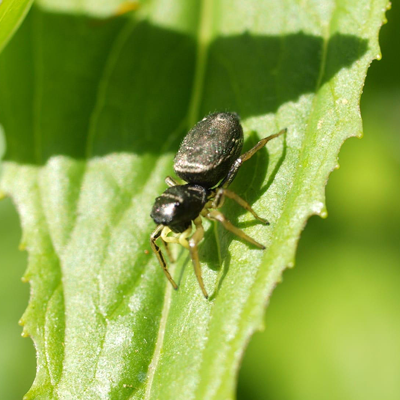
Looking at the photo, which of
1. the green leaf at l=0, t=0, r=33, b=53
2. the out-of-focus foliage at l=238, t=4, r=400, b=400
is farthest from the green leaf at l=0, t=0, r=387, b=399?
the out-of-focus foliage at l=238, t=4, r=400, b=400

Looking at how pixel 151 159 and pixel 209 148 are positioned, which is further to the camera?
pixel 151 159

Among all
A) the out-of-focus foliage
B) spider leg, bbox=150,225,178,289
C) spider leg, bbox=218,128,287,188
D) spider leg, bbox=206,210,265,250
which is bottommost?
the out-of-focus foliage

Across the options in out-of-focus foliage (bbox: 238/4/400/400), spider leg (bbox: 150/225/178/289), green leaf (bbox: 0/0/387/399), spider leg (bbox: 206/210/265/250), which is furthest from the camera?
out-of-focus foliage (bbox: 238/4/400/400)

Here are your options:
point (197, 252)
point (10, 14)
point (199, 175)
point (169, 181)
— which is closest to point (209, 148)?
point (199, 175)

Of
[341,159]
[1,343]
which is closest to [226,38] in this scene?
[341,159]

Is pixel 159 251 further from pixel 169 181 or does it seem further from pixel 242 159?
pixel 242 159

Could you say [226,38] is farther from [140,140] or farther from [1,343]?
[1,343]

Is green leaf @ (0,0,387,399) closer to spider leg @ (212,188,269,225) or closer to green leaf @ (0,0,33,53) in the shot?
spider leg @ (212,188,269,225)
